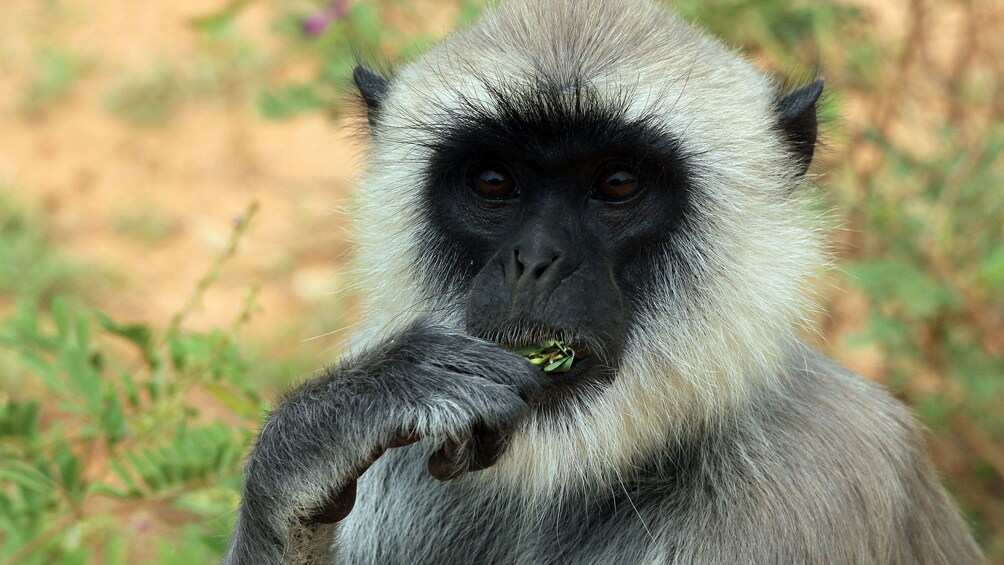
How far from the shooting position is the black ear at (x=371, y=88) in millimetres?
3166

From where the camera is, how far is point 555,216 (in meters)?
2.55

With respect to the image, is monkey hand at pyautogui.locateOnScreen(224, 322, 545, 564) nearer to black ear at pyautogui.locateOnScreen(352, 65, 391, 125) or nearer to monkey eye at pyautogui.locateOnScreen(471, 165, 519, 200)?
monkey eye at pyautogui.locateOnScreen(471, 165, 519, 200)

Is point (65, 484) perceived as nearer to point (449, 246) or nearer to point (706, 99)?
point (449, 246)

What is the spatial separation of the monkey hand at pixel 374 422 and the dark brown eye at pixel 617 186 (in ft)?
1.64

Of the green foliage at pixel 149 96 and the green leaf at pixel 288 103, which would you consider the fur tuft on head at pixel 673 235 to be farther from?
the green foliage at pixel 149 96

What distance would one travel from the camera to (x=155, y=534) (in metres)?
5.32

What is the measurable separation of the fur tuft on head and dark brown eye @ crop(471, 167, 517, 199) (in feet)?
0.45

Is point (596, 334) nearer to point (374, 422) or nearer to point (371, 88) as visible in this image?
point (374, 422)

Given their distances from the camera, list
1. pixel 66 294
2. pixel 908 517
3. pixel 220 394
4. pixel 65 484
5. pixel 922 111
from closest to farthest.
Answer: pixel 908 517
pixel 65 484
pixel 220 394
pixel 922 111
pixel 66 294

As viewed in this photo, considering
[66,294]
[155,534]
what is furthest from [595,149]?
[66,294]

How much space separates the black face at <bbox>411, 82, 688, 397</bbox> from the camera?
2.43 metres

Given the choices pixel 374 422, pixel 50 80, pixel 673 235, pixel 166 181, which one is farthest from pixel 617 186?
pixel 50 80

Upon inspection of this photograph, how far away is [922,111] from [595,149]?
379cm

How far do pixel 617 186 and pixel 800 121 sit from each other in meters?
0.59
